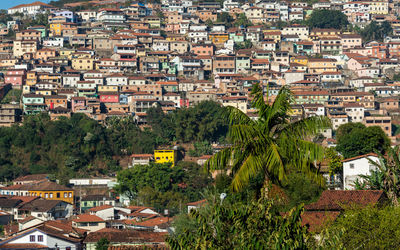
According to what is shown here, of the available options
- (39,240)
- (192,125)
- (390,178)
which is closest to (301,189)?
(390,178)

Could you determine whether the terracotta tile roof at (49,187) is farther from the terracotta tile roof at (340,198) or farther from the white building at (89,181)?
the terracotta tile roof at (340,198)

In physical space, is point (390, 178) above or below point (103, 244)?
above

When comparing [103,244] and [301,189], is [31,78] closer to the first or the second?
[103,244]

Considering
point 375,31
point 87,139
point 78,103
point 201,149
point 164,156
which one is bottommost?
point 164,156

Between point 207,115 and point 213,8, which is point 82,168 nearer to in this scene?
point 207,115

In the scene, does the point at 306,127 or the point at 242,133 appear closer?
the point at 242,133

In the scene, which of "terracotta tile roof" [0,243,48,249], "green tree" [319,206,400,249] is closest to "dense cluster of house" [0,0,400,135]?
"terracotta tile roof" [0,243,48,249]

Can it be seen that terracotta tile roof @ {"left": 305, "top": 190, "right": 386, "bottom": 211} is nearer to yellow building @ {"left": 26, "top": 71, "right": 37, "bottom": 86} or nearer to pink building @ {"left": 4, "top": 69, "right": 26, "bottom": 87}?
yellow building @ {"left": 26, "top": 71, "right": 37, "bottom": 86}
